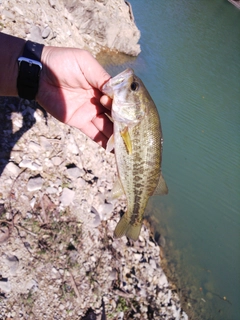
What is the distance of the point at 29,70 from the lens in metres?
3.02

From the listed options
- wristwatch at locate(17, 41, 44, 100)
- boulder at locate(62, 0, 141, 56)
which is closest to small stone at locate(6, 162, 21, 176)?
wristwatch at locate(17, 41, 44, 100)

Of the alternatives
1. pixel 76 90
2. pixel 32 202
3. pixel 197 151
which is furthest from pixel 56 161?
pixel 197 151

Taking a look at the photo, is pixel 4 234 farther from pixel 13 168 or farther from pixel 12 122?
pixel 12 122

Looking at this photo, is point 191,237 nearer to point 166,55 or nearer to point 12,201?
point 12,201

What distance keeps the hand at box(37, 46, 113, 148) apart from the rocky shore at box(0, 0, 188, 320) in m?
1.18

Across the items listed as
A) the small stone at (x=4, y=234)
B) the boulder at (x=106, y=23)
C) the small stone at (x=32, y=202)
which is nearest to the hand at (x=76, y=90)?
the small stone at (x=32, y=202)

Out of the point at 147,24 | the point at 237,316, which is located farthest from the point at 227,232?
the point at 147,24

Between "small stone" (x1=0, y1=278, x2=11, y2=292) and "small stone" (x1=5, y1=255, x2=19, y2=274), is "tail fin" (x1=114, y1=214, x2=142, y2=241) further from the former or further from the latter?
"small stone" (x1=0, y1=278, x2=11, y2=292)

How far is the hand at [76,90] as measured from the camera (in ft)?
10.6

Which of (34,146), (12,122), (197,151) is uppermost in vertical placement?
(12,122)

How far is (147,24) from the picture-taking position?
53.6ft

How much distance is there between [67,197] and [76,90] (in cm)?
182

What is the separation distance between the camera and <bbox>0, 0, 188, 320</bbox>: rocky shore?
3.66 metres

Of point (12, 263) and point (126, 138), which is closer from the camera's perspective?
point (126, 138)
